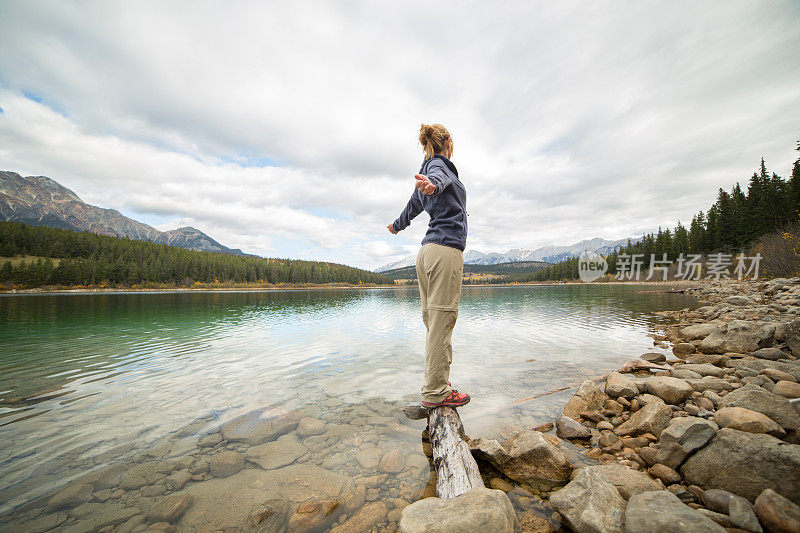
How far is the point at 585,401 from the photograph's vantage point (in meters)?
5.53

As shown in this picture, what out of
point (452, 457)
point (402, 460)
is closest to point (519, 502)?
point (452, 457)

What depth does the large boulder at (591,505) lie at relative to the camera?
2467 mm

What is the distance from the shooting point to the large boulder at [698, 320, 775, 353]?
779 centimetres

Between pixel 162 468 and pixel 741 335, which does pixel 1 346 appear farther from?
pixel 741 335

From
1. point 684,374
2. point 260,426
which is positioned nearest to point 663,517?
point 260,426

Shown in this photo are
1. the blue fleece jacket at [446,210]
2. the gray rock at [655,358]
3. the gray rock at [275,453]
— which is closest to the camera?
the gray rock at [275,453]

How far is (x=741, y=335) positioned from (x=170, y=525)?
42.6ft

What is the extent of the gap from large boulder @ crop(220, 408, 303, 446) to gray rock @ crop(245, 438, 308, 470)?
0.21 metres

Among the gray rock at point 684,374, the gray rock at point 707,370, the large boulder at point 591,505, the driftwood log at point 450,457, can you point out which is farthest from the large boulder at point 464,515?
the gray rock at point 707,370

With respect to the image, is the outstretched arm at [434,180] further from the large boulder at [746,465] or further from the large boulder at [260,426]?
the large boulder at [260,426]

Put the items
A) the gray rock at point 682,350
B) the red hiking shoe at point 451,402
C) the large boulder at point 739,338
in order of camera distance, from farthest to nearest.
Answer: the gray rock at point 682,350, the large boulder at point 739,338, the red hiking shoe at point 451,402

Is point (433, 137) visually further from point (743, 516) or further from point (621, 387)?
point (621, 387)

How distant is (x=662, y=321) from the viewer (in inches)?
691

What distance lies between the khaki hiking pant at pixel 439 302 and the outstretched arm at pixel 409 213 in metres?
0.94
